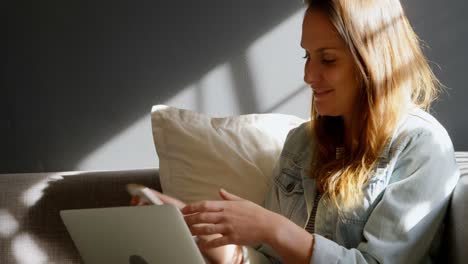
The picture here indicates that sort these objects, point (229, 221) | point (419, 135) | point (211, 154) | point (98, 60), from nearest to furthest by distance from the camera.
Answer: point (229, 221)
point (419, 135)
point (211, 154)
point (98, 60)

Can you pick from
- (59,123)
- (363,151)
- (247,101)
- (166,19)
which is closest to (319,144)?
(363,151)

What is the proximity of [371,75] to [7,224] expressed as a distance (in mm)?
943

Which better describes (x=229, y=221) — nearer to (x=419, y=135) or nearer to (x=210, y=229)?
(x=210, y=229)

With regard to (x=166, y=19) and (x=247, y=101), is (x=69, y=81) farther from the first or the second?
(x=247, y=101)

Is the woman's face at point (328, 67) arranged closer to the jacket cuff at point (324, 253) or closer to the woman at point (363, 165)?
the woman at point (363, 165)

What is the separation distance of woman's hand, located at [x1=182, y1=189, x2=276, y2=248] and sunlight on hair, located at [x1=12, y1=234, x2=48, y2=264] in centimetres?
64

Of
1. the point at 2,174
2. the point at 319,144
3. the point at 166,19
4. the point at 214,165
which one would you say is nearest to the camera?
the point at 319,144

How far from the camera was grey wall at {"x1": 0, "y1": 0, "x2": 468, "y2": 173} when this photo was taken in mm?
2012

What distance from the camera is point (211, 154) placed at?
1813mm

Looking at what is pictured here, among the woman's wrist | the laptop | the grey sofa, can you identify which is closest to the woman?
the woman's wrist

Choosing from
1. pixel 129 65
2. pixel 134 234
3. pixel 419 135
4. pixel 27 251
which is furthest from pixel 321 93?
pixel 27 251

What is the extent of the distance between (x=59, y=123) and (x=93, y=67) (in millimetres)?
177

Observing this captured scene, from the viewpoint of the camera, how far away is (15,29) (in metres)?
1.99

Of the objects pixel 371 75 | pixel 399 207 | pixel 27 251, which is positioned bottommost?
pixel 27 251
